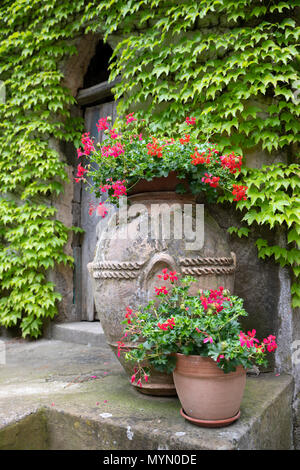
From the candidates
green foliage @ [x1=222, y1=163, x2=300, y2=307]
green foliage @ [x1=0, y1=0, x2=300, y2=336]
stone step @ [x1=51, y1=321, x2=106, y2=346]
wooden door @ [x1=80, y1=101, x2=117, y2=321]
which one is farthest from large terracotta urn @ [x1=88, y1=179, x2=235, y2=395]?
wooden door @ [x1=80, y1=101, x2=117, y2=321]

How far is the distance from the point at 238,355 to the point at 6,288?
2.93m

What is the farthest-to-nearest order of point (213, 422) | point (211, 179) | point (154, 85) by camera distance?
point (154, 85)
point (211, 179)
point (213, 422)

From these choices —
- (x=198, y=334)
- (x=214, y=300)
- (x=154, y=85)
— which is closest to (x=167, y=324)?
(x=198, y=334)

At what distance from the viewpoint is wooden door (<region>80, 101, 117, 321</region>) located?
3.75 metres

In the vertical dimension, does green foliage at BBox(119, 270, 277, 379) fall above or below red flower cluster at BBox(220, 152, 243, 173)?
below

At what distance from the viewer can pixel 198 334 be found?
4.86 feet

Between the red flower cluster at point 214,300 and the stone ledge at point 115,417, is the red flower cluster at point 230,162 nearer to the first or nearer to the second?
the red flower cluster at point 214,300

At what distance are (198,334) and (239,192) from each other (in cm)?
91

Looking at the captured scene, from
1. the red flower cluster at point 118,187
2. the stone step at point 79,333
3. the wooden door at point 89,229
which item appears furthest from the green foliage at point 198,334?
the wooden door at point 89,229

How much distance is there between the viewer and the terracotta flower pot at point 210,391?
1435 mm

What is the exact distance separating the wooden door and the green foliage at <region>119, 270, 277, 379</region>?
2.21 m

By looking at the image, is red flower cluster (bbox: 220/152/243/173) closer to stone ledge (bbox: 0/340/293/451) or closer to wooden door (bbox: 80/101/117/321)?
stone ledge (bbox: 0/340/293/451)

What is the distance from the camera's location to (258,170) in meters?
2.24

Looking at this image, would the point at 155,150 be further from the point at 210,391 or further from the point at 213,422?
the point at 213,422
